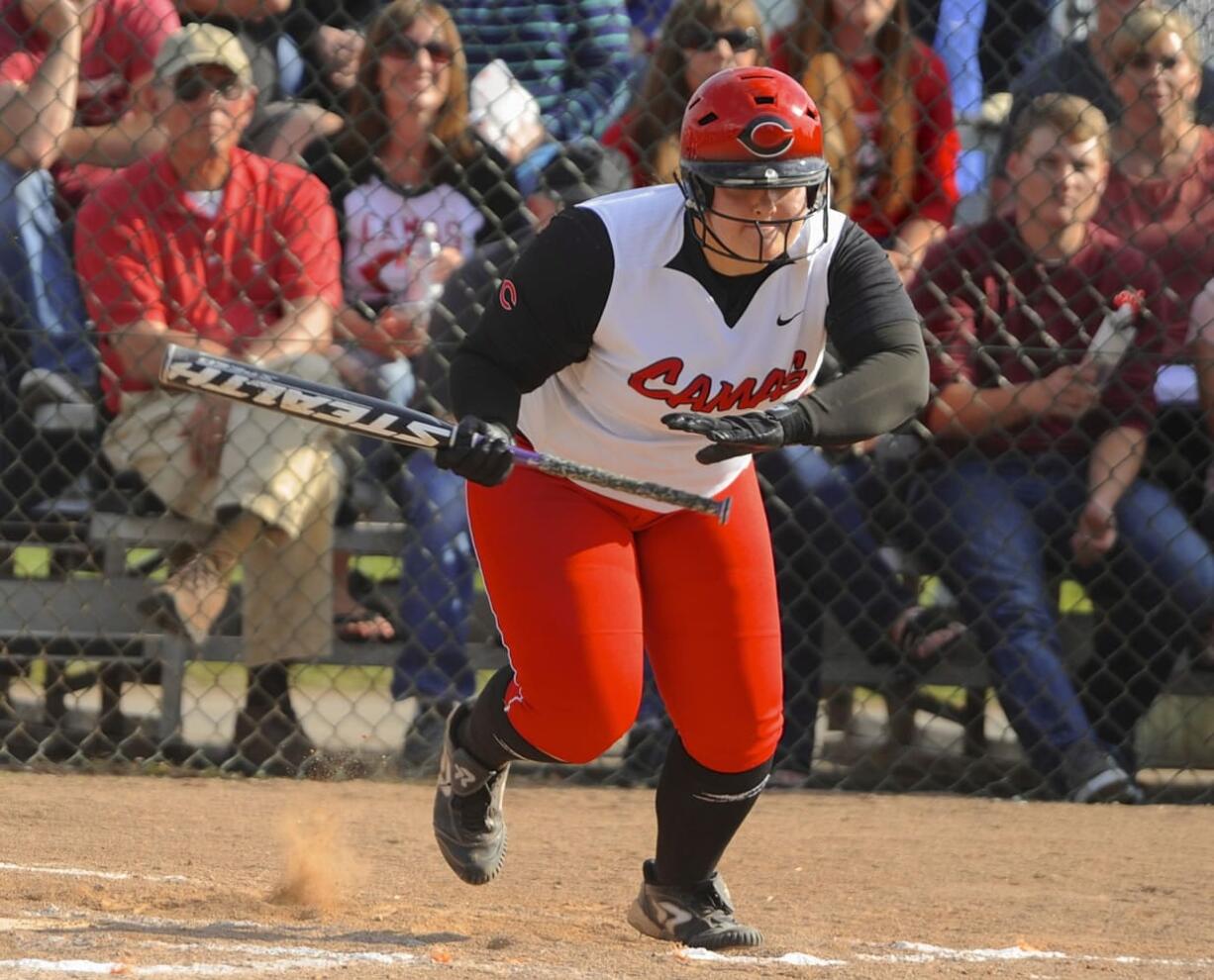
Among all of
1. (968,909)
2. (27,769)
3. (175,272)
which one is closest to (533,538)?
(968,909)

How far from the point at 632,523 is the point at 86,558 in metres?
2.59

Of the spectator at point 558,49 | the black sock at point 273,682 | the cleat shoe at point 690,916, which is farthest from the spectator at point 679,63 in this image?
the cleat shoe at point 690,916

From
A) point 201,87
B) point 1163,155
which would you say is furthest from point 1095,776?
point 201,87

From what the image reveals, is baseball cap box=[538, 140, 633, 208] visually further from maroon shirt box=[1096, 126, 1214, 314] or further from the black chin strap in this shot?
the black chin strap

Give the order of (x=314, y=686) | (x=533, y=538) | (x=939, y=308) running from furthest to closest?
(x=314, y=686) < (x=939, y=308) < (x=533, y=538)

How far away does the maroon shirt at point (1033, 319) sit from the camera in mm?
5324

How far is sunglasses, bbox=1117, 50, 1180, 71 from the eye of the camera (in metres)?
5.36

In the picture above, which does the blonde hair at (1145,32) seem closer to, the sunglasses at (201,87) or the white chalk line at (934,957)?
the sunglasses at (201,87)

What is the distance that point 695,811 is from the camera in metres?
3.53

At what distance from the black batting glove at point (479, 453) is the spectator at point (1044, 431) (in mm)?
2498

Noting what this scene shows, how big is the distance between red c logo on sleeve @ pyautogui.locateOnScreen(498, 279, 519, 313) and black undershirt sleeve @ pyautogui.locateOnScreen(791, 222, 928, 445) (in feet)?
1.87

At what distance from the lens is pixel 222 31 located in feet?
17.7

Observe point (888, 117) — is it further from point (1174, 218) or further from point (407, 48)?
point (407, 48)

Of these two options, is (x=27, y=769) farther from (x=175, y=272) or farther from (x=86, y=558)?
(x=175, y=272)
